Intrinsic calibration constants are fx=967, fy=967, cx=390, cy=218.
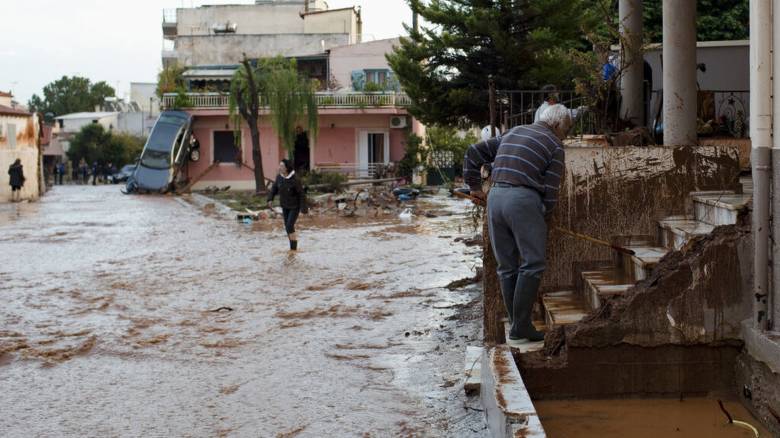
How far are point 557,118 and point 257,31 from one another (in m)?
57.8

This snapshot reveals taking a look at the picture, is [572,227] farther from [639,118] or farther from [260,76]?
[260,76]

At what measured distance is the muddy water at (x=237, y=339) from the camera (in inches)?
252

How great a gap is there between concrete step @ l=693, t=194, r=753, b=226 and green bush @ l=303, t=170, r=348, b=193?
28576mm

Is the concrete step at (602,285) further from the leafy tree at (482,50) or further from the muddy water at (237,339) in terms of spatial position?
the leafy tree at (482,50)

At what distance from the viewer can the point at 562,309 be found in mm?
6895

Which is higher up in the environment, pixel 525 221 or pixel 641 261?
pixel 525 221

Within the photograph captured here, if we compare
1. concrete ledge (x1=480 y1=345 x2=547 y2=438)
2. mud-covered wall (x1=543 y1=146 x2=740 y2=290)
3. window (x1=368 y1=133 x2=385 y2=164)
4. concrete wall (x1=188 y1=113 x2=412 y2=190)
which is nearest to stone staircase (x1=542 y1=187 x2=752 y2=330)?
mud-covered wall (x1=543 y1=146 x2=740 y2=290)

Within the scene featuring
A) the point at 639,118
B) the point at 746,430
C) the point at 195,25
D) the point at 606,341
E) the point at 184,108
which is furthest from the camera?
the point at 195,25

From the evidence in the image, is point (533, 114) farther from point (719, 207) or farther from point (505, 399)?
point (505, 399)

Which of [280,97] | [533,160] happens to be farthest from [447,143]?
[533,160]

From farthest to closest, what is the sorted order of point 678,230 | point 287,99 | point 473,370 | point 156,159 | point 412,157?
1. point 412,157
2. point 156,159
3. point 287,99
4. point 473,370
5. point 678,230

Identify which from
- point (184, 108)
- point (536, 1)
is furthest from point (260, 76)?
point (536, 1)

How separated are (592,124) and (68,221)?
1933 centimetres

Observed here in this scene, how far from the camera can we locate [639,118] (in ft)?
33.7
